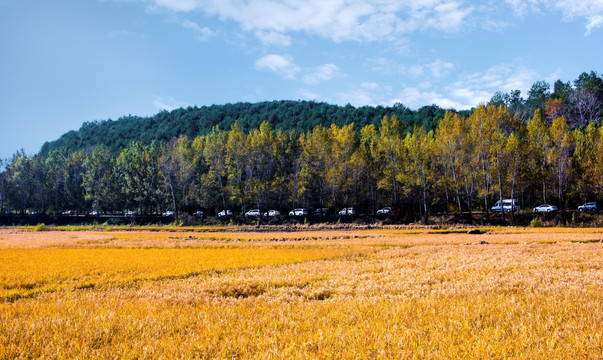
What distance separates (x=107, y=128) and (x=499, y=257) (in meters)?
207

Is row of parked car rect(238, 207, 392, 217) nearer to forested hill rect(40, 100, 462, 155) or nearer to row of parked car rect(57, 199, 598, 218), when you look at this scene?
row of parked car rect(57, 199, 598, 218)

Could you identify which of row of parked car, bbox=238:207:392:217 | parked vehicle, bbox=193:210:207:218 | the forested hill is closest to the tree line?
row of parked car, bbox=238:207:392:217

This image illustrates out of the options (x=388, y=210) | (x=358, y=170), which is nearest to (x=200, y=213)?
(x=358, y=170)

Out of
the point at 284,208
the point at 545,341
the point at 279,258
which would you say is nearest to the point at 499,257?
the point at 279,258

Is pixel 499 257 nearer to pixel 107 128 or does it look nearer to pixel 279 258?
pixel 279 258

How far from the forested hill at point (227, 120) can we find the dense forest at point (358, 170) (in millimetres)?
44272

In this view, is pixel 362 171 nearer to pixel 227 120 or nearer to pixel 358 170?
pixel 358 170

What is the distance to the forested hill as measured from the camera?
13212cm

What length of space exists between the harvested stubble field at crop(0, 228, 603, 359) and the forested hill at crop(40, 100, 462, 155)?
107 metres

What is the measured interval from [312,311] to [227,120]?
154379mm

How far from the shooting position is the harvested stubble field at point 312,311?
6.36 meters

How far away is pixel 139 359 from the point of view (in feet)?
20.0

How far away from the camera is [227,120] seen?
157 m

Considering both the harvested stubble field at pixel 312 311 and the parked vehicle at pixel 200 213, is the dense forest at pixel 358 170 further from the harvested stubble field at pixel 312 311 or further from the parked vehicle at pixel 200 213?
the harvested stubble field at pixel 312 311
